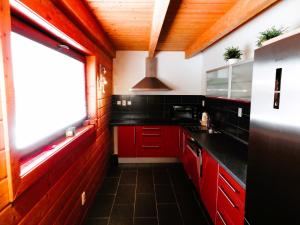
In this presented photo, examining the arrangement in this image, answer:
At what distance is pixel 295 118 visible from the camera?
0.85 metres

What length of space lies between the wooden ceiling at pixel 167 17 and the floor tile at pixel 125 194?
7.36ft

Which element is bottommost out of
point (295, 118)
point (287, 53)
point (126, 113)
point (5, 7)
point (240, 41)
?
point (126, 113)

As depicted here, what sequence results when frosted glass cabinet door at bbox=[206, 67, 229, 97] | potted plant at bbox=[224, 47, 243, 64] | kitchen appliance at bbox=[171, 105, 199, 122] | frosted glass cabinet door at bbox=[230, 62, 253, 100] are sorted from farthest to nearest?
kitchen appliance at bbox=[171, 105, 199, 122]
frosted glass cabinet door at bbox=[206, 67, 229, 97]
potted plant at bbox=[224, 47, 243, 64]
frosted glass cabinet door at bbox=[230, 62, 253, 100]

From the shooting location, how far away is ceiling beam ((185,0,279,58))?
1662 mm

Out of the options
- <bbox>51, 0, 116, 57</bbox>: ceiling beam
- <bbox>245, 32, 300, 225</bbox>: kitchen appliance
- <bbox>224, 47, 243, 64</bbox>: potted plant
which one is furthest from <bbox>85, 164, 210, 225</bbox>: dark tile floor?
<bbox>51, 0, 116, 57</bbox>: ceiling beam

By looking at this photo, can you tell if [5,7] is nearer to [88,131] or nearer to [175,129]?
[88,131]

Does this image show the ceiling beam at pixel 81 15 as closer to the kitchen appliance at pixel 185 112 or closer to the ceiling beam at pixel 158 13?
the ceiling beam at pixel 158 13

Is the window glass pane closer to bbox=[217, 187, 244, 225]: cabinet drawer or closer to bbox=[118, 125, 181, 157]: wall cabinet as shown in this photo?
bbox=[217, 187, 244, 225]: cabinet drawer

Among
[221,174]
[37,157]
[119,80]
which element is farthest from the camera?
[119,80]

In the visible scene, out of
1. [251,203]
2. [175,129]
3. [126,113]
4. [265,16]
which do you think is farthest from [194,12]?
[126,113]

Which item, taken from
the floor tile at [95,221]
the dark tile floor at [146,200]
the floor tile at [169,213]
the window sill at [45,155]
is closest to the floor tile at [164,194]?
the dark tile floor at [146,200]

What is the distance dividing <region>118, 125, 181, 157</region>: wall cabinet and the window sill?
184 centimetres

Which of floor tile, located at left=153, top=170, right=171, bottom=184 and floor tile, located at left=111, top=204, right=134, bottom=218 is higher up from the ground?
floor tile, located at left=153, top=170, right=171, bottom=184

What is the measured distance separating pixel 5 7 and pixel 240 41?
2536 mm
